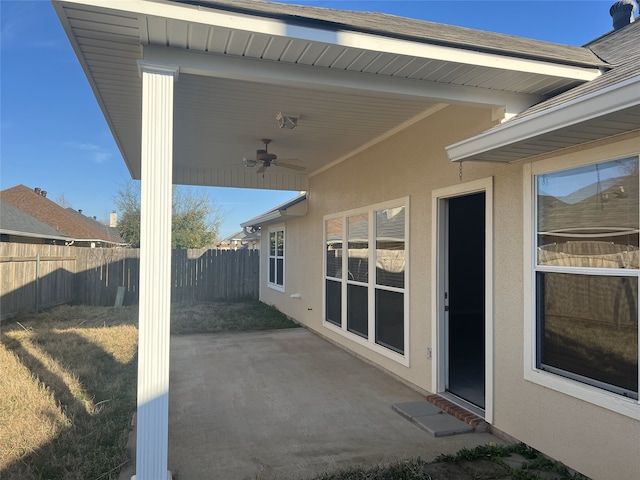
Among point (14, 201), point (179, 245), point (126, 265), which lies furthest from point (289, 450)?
point (14, 201)

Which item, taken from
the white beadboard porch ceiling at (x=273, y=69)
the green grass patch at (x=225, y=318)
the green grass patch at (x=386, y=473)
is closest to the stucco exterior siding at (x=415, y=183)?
the white beadboard porch ceiling at (x=273, y=69)

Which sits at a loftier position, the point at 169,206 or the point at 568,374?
the point at 169,206

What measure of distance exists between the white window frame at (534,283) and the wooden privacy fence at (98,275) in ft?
32.7

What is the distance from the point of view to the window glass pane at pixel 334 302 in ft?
25.7

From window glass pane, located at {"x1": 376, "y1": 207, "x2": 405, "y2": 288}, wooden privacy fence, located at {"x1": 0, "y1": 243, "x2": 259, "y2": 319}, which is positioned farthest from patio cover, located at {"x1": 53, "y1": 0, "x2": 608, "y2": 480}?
wooden privacy fence, located at {"x1": 0, "y1": 243, "x2": 259, "y2": 319}

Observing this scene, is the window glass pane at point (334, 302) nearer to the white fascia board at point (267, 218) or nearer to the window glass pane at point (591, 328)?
the white fascia board at point (267, 218)

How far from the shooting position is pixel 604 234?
122 inches

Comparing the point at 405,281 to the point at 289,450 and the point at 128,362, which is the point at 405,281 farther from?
the point at 128,362

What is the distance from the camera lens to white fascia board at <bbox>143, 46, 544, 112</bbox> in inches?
123

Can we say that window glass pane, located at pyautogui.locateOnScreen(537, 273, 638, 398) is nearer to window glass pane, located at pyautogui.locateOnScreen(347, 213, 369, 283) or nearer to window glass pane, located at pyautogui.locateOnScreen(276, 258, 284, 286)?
window glass pane, located at pyautogui.locateOnScreen(347, 213, 369, 283)

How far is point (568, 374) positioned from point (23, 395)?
525 centimetres

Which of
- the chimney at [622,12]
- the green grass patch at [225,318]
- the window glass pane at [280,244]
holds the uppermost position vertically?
the chimney at [622,12]

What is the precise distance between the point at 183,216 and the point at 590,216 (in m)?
24.5

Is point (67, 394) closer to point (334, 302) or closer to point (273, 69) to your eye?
point (273, 69)
